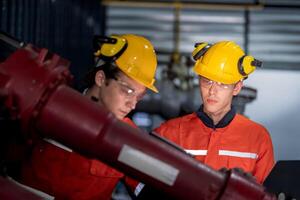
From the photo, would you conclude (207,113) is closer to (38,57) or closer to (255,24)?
(38,57)

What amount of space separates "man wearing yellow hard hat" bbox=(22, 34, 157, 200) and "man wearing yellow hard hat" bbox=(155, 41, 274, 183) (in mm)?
625

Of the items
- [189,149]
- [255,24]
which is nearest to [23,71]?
[189,149]

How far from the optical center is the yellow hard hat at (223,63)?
3.49 meters

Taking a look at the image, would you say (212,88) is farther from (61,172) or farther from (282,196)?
(282,196)

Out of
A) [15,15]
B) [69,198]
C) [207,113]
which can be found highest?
[15,15]

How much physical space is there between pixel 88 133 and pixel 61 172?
3.53 feet

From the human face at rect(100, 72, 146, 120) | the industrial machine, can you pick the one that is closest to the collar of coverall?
the human face at rect(100, 72, 146, 120)

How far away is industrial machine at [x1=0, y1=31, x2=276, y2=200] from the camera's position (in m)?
1.74

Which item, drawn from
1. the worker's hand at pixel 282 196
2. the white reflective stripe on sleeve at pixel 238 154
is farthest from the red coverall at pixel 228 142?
the worker's hand at pixel 282 196

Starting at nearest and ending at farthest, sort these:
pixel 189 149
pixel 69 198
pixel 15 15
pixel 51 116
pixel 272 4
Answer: pixel 51 116, pixel 69 198, pixel 189 149, pixel 15 15, pixel 272 4

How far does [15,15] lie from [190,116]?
6.45 feet

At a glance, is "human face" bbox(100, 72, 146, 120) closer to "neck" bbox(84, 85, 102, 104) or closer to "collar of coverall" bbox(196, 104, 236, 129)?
"neck" bbox(84, 85, 102, 104)

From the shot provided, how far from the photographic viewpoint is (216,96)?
3389mm

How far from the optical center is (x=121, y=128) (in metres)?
1.76
